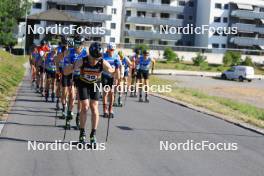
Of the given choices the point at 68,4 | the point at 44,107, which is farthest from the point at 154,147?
the point at 68,4

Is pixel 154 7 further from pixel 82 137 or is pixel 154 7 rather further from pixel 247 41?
pixel 82 137

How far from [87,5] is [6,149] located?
237ft

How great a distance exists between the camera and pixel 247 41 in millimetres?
89188

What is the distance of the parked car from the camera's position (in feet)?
185

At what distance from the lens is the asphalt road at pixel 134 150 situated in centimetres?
870

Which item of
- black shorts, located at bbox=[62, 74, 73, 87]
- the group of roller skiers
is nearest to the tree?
the group of roller skiers

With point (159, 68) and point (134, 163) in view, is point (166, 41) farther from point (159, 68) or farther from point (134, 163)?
point (134, 163)

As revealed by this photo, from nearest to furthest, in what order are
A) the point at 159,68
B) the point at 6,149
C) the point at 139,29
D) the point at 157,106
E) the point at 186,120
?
the point at 6,149 → the point at 186,120 → the point at 157,106 → the point at 159,68 → the point at 139,29

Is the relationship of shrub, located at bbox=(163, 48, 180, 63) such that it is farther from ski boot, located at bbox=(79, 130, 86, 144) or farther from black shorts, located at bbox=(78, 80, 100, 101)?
ski boot, located at bbox=(79, 130, 86, 144)

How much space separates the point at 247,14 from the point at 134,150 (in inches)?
3266

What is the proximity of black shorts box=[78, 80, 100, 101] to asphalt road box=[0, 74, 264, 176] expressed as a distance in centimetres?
101

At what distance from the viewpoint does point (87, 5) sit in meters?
80.9

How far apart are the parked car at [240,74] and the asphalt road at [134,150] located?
41.1 meters

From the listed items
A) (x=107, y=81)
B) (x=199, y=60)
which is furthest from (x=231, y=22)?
(x=107, y=81)
